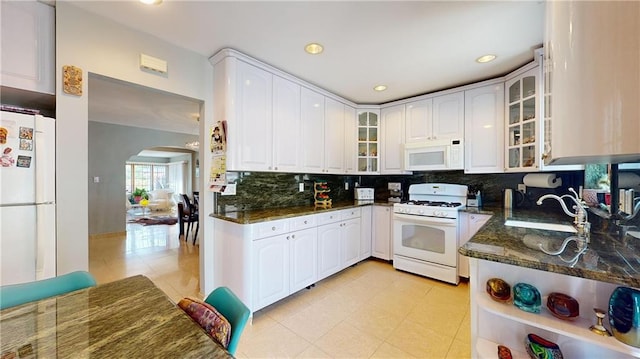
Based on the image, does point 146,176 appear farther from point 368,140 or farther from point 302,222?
point 302,222

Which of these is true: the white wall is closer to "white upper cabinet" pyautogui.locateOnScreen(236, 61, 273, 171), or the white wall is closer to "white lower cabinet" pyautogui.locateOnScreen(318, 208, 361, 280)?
"white upper cabinet" pyautogui.locateOnScreen(236, 61, 273, 171)

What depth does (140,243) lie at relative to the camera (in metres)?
4.63

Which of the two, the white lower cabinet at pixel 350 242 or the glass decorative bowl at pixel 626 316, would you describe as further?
the white lower cabinet at pixel 350 242

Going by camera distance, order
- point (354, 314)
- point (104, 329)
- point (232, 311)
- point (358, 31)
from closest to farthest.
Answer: point (104, 329)
point (232, 311)
point (358, 31)
point (354, 314)

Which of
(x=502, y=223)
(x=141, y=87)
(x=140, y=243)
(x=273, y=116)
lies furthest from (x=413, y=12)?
(x=140, y=243)

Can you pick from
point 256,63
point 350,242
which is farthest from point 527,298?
point 256,63

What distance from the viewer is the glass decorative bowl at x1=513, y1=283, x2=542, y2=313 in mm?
1093

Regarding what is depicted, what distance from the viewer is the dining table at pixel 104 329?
69 cm

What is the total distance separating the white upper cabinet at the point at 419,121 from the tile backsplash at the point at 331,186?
0.59m

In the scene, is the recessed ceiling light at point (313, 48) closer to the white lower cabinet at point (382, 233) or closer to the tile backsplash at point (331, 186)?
the tile backsplash at point (331, 186)

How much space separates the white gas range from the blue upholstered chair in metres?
2.95

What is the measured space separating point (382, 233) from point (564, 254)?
7.98 ft

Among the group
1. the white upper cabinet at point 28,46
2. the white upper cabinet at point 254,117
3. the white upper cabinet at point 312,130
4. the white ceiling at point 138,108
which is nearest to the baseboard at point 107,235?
A: the white ceiling at point 138,108

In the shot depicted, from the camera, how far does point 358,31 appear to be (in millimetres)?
1944
